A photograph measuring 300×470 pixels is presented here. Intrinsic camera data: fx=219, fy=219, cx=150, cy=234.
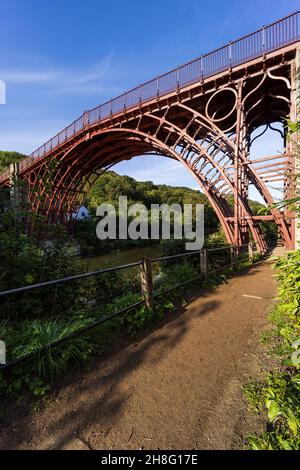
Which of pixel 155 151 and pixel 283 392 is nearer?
pixel 283 392

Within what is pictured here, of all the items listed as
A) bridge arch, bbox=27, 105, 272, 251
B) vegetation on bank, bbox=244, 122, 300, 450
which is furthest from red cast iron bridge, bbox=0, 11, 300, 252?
vegetation on bank, bbox=244, 122, 300, 450

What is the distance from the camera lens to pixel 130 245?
30.6 meters

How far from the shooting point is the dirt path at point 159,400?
1.79m

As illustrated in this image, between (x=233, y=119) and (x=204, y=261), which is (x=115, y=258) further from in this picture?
(x=233, y=119)

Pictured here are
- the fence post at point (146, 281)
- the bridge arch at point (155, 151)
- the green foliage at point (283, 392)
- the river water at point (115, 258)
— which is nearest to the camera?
the green foliage at point (283, 392)

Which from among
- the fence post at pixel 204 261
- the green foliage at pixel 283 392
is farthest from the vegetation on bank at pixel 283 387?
the fence post at pixel 204 261

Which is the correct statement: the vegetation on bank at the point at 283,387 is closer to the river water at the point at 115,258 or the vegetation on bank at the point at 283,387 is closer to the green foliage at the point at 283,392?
the green foliage at the point at 283,392

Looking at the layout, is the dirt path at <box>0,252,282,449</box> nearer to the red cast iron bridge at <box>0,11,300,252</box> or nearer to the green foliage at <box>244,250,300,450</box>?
the green foliage at <box>244,250,300,450</box>

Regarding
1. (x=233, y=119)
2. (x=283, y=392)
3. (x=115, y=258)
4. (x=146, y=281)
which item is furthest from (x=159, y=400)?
(x=233, y=119)

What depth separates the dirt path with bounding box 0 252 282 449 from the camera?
5.87ft

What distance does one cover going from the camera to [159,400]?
219 centimetres
